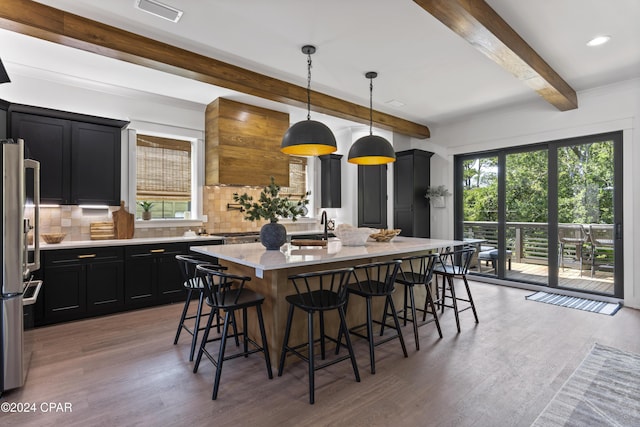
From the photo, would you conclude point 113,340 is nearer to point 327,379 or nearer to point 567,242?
point 327,379

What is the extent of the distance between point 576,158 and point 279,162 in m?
4.60

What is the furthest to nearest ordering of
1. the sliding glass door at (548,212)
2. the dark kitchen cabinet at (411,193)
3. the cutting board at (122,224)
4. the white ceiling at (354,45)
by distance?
the dark kitchen cabinet at (411,193)
the sliding glass door at (548,212)
the cutting board at (122,224)
the white ceiling at (354,45)

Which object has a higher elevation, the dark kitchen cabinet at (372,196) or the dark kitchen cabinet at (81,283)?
the dark kitchen cabinet at (372,196)

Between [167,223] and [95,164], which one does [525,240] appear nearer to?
[167,223]

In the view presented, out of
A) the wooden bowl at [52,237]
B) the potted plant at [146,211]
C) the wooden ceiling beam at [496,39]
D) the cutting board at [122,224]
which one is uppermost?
the wooden ceiling beam at [496,39]

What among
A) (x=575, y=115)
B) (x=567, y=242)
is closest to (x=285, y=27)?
(x=575, y=115)

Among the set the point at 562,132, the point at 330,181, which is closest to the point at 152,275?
the point at 330,181

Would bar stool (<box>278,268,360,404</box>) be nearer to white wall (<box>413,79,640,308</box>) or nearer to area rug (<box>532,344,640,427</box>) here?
area rug (<box>532,344,640,427</box>)

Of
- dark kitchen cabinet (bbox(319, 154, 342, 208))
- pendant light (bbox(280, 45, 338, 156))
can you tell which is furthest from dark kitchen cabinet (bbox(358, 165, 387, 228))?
pendant light (bbox(280, 45, 338, 156))

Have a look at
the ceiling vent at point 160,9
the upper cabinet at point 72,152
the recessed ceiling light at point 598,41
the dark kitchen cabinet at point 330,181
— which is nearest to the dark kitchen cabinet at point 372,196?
the dark kitchen cabinet at point 330,181

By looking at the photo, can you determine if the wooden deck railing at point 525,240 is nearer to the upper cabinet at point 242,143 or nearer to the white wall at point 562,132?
the white wall at point 562,132

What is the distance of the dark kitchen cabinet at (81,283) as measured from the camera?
151 inches

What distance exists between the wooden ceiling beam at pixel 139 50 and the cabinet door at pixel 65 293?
96.0 inches

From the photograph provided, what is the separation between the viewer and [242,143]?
17.8 feet
